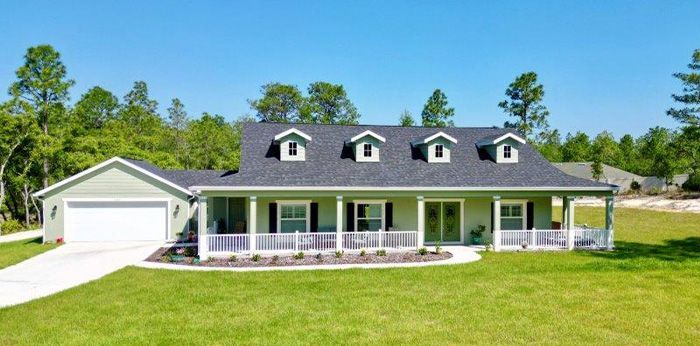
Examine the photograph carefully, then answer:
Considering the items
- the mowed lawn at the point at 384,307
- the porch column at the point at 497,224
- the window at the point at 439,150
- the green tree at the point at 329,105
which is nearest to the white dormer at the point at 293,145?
the window at the point at 439,150

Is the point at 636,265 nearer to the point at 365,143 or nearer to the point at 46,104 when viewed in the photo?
the point at 365,143

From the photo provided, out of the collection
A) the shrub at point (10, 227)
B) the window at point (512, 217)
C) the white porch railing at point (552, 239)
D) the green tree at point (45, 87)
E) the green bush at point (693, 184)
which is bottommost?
the shrub at point (10, 227)

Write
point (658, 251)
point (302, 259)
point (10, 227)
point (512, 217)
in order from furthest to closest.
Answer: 1. point (10, 227)
2. point (512, 217)
3. point (658, 251)
4. point (302, 259)

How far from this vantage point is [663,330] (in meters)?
9.10

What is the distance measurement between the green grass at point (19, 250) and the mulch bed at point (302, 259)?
16.4ft

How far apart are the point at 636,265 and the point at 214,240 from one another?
15378 mm

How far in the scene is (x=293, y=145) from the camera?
69.5 feet

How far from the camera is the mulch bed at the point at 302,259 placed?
16.4 metres

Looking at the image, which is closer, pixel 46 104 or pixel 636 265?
pixel 636 265

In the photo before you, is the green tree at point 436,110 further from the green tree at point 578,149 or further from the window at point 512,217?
the green tree at point 578,149

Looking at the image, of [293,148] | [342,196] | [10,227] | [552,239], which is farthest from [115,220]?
[552,239]

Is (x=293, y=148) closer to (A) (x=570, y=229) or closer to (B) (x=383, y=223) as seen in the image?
(B) (x=383, y=223)

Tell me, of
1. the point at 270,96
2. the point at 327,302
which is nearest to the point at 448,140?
the point at 327,302

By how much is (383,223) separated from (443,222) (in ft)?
9.73
